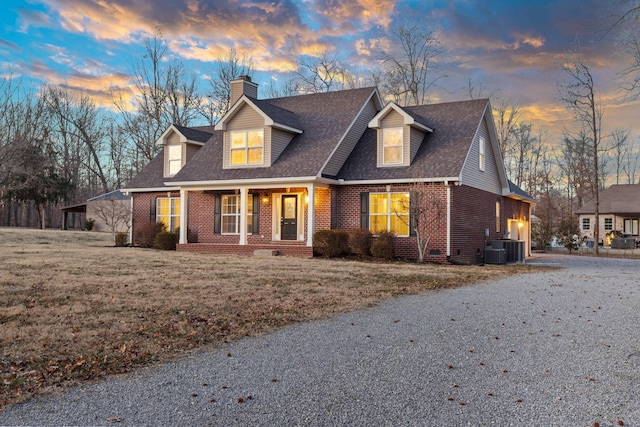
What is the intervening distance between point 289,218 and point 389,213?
4.15m

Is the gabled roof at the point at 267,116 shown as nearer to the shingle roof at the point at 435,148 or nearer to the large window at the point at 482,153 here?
the shingle roof at the point at 435,148

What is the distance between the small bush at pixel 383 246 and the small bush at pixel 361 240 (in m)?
0.38

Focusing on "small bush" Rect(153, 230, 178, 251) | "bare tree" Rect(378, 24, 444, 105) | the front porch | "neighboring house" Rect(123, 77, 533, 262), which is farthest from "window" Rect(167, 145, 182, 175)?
"bare tree" Rect(378, 24, 444, 105)

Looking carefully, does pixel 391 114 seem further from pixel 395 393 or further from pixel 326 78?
pixel 326 78

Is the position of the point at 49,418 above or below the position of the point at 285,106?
below

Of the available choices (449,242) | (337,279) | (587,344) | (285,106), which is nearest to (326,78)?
(285,106)

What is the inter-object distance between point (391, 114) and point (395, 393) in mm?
15424

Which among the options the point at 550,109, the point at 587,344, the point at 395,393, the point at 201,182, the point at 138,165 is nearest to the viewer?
the point at 395,393

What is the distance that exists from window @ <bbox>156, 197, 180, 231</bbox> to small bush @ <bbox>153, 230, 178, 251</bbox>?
1052 mm

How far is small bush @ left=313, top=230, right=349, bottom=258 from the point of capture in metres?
17.6

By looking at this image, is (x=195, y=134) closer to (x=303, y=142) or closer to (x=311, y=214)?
(x=303, y=142)

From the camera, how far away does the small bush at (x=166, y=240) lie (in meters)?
21.8

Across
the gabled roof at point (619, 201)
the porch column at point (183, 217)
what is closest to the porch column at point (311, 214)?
the porch column at point (183, 217)

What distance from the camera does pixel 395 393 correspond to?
4.29m
